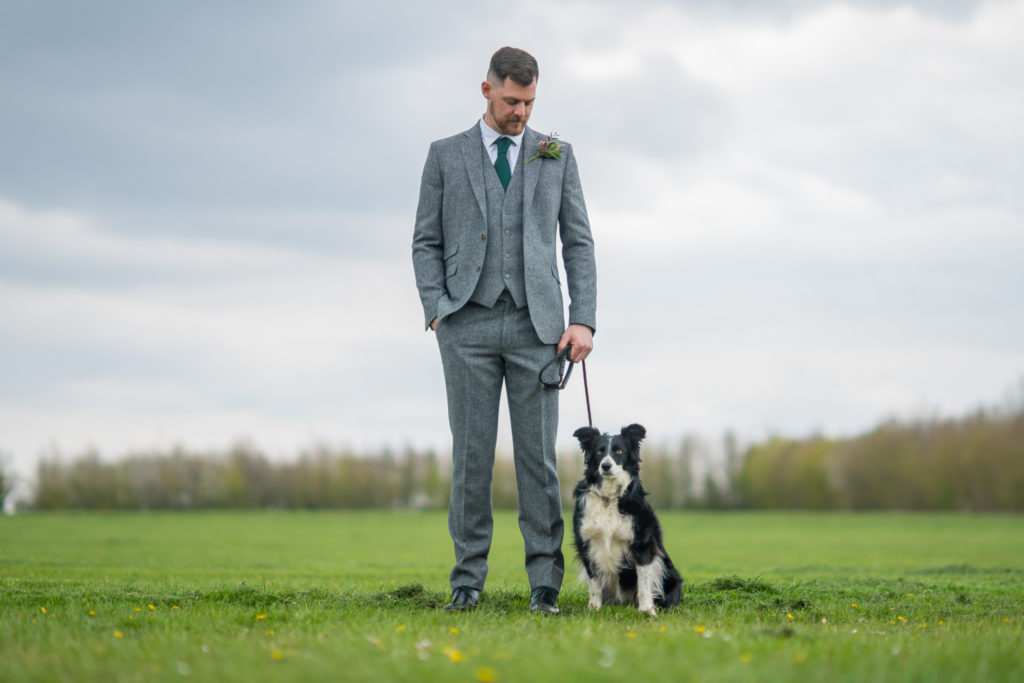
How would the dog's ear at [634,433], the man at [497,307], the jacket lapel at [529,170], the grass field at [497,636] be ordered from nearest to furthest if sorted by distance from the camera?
1. the grass field at [497,636]
2. the man at [497,307]
3. the jacket lapel at [529,170]
4. the dog's ear at [634,433]

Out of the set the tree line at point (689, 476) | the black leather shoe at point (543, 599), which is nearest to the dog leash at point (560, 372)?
the black leather shoe at point (543, 599)

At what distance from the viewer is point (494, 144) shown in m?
6.05

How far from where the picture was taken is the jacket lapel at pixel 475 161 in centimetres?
592

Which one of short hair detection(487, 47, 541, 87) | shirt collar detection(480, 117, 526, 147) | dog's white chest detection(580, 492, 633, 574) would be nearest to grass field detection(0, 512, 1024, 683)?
dog's white chest detection(580, 492, 633, 574)

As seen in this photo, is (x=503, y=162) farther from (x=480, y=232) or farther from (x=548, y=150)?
(x=480, y=232)

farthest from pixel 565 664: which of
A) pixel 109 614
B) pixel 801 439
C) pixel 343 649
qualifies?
pixel 801 439

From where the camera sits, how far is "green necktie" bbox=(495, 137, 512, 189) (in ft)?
19.8

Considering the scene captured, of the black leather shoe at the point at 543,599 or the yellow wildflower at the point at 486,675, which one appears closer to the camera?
the yellow wildflower at the point at 486,675

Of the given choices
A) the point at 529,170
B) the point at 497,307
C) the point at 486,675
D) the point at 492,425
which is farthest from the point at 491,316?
the point at 486,675

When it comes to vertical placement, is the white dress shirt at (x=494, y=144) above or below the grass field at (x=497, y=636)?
above

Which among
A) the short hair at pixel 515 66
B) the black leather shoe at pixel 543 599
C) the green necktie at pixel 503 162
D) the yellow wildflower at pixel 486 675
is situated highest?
the short hair at pixel 515 66

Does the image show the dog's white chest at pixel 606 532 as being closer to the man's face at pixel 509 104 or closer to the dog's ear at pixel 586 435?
the dog's ear at pixel 586 435

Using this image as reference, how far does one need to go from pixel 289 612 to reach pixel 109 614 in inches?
41.6

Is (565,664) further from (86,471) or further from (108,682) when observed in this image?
(86,471)
